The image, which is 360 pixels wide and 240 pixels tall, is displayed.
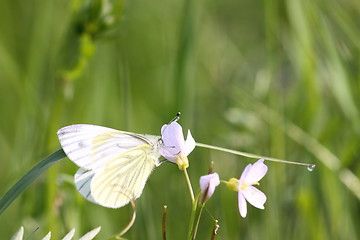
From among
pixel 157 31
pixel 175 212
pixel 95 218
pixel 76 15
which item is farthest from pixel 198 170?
pixel 157 31

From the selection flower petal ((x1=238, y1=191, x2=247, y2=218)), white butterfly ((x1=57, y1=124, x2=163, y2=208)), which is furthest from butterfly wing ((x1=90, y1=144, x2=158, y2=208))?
flower petal ((x1=238, y1=191, x2=247, y2=218))

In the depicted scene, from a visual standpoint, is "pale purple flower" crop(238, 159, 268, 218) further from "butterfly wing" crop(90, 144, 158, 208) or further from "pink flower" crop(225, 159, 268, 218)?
"butterfly wing" crop(90, 144, 158, 208)

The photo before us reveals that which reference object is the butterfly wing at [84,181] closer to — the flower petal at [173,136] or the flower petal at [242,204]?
the flower petal at [173,136]

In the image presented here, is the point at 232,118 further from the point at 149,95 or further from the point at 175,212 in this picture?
the point at 149,95

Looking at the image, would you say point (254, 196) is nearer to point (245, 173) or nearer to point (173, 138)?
point (245, 173)

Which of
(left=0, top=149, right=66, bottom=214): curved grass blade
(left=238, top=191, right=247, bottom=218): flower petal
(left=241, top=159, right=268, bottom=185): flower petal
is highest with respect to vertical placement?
(left=0, top=149, right=66, bottom=214): curved grass blade

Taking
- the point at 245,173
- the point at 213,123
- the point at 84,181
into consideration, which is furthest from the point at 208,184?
the point at 213,123
